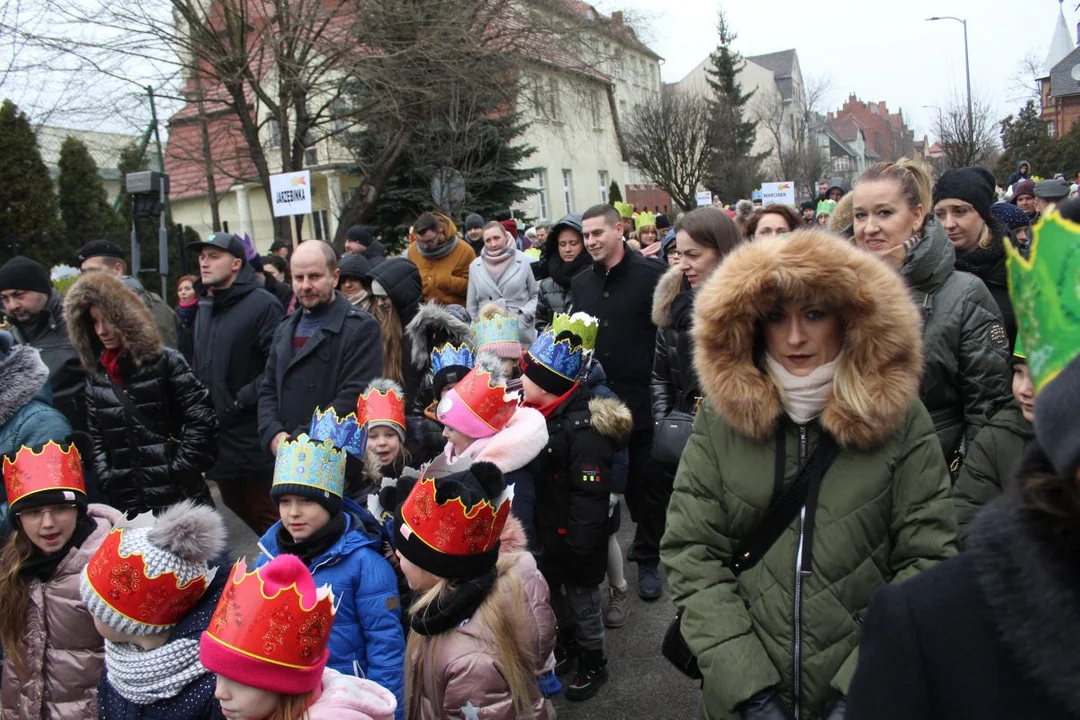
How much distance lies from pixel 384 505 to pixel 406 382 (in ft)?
8.05

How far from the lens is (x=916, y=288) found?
3.29 metres

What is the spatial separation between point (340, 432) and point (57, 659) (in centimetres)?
140

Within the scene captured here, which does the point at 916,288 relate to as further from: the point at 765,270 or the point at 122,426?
the point at 122,426

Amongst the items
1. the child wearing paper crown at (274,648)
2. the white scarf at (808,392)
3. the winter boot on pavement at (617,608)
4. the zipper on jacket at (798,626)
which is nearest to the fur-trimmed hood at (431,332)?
the winter boot on pavement at (617,608)

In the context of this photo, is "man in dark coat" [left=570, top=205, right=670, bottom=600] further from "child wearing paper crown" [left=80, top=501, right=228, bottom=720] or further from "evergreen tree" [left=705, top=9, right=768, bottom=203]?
"evergreen tree" [left=705, top=9, right=768, bottom=203]

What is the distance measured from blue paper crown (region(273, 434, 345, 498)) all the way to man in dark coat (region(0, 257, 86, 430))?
2.46 metres

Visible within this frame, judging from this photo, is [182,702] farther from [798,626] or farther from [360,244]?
[360,244]

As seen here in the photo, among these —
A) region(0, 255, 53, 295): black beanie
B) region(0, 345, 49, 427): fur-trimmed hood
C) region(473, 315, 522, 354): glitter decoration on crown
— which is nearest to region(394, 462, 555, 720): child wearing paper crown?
region(473, 315, 522, 354): glitter decoration on crown

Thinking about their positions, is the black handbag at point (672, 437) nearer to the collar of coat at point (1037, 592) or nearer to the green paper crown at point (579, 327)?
the green paper crown at point (579, 327)

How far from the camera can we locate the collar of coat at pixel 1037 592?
983mm

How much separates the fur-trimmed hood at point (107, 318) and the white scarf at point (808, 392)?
11.9 ft

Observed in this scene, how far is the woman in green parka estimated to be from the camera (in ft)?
7.20

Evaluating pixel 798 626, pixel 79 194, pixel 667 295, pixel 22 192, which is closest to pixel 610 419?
pixel 667 295

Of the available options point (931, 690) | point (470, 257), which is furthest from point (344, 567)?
point (470, 257)
